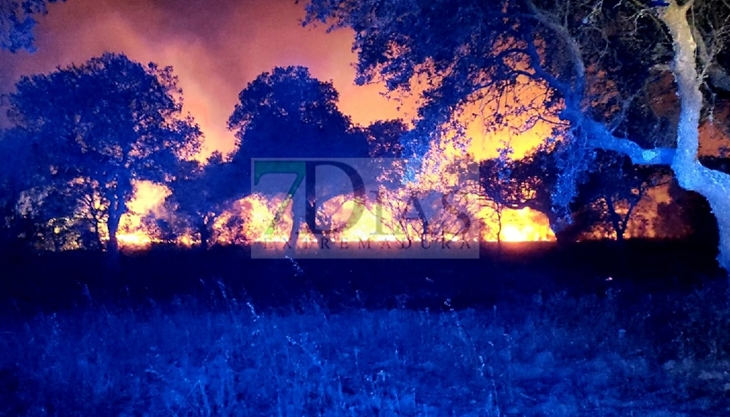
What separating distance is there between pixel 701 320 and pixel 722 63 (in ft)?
15.0

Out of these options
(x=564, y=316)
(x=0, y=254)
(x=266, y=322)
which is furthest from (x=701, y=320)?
(x=0, y=254)

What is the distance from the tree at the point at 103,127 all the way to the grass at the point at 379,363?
8308mm

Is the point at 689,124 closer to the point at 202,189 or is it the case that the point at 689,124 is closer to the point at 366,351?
the point at 366,351

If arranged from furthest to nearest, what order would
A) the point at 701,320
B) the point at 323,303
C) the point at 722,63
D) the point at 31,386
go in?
the point at 323,303 < the point at 722,63 < the point at 701,320 < the point at 31,386

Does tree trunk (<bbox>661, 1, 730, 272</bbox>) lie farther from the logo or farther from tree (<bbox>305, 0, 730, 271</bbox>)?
the logo

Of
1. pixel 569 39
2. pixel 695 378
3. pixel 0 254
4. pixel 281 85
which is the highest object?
pixel 281 85

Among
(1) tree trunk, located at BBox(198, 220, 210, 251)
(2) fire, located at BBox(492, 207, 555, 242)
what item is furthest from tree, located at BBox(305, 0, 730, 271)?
(2) fire, located at BBox(492, 207, 555, 242)

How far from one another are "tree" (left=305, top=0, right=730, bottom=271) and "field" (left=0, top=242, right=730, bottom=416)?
7.51 ft

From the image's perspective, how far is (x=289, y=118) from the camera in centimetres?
1730

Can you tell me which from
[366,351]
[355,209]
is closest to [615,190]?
[355,209]

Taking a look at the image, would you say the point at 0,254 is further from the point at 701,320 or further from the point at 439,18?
the point at 701,320

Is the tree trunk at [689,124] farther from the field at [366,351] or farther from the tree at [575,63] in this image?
the field at [366,351]

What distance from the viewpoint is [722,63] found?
902 cm

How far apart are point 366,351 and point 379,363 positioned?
0.52m
